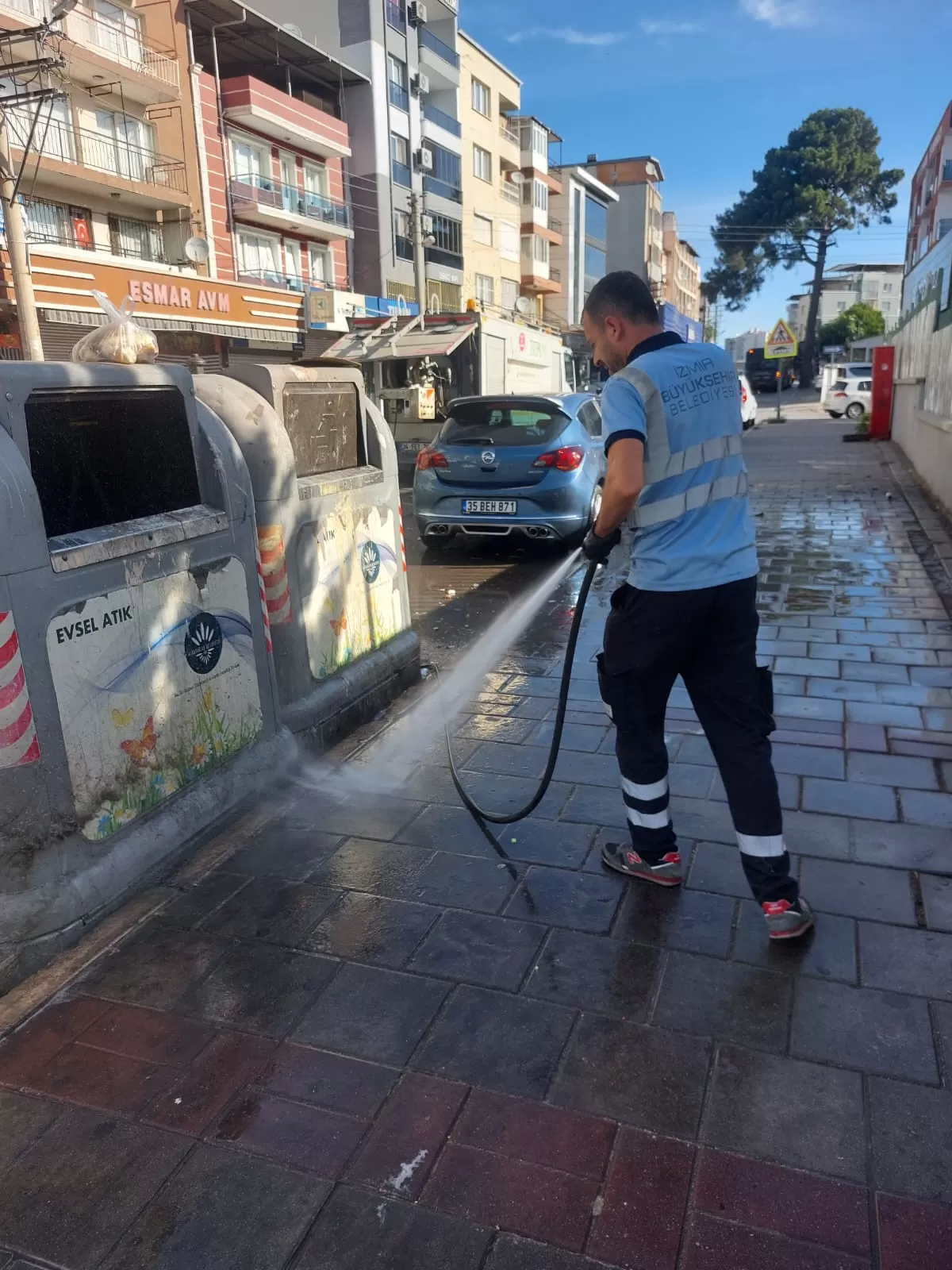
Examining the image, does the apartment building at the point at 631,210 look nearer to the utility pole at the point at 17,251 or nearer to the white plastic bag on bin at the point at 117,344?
the utility pole at the point at 17,251

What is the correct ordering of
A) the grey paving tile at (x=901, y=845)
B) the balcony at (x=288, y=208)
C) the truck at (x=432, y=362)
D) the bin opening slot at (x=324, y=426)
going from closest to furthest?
the grey paving tile at (x=901, y=845) → the bin opening slot at (x=324, y=426) → the truck at (x=432, y=362) → the balcony at (x=288, y=208)

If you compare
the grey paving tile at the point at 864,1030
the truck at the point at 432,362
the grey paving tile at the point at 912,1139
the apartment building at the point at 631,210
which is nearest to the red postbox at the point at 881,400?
the truck at the point at 432,362

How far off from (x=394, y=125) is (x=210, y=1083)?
126 ft

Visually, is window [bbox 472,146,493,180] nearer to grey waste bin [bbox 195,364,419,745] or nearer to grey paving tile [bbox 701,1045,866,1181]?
grey waste bin [bbox 195,364,419,745]

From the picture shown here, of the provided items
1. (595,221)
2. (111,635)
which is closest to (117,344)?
(111,635)

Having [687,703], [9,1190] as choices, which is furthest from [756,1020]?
[687,703]

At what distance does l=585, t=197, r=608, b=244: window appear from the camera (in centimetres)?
5866

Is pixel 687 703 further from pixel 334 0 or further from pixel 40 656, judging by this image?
pixel 334 0

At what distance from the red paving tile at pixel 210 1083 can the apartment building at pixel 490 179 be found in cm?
4048

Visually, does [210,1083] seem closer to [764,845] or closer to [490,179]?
[764,845]

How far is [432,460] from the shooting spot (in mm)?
9352

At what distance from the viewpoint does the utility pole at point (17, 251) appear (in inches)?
593

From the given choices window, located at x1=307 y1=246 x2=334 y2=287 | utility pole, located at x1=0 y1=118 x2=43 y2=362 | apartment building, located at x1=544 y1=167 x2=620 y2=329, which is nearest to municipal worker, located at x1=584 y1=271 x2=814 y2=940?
utility pole, located at x1=0 y1=118 x2=43 y2=362

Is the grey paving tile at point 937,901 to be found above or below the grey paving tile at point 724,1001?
above
